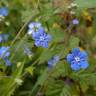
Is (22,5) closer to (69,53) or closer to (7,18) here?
(7,18)

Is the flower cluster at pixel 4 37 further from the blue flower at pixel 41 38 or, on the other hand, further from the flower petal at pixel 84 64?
the flower petal at pixel 84 64

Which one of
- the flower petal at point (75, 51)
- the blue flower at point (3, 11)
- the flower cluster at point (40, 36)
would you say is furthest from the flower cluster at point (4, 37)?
the flower petal at point (75, 51)

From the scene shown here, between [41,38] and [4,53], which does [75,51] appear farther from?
[4,53]

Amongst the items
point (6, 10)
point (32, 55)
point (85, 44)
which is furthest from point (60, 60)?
point (6, 10)

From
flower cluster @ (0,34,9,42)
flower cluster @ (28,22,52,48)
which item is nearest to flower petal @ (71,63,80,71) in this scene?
flower cluster @ (28,22,52,48)

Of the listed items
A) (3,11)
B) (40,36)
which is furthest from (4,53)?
(3,11)

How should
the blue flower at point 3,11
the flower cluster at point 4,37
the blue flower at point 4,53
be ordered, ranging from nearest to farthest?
the blue flower at point 4,53
the flower cluster at point 4,37
the blue flower at point 3,11

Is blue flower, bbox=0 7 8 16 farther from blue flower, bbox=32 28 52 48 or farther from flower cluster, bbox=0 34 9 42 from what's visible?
blue flower, bbox=32 28 52 48
